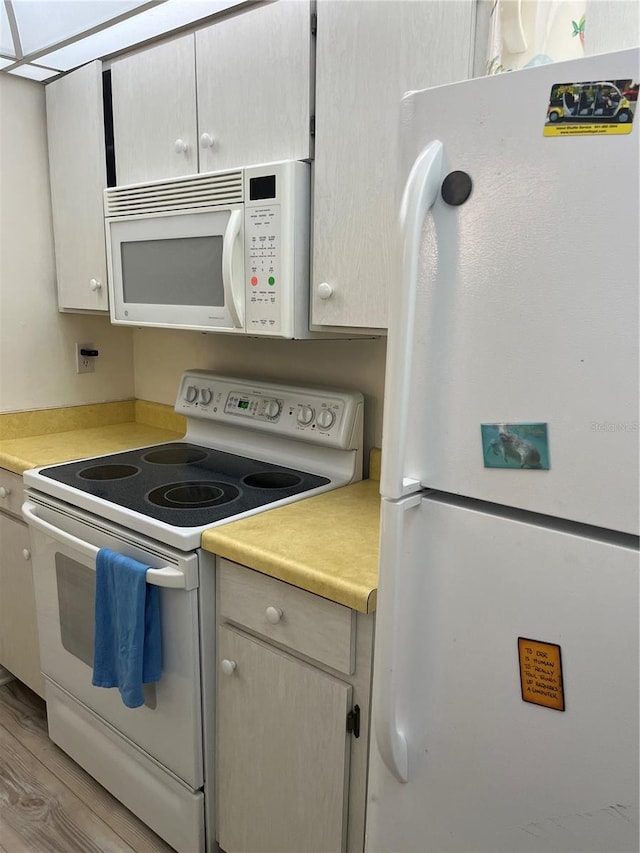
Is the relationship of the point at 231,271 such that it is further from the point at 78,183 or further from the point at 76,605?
the point at 76,605

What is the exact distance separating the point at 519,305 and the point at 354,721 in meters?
0.91

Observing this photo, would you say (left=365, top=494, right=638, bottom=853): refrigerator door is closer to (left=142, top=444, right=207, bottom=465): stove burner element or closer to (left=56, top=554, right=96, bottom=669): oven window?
(left=56, top=554, right=96, bottom=669): oven window

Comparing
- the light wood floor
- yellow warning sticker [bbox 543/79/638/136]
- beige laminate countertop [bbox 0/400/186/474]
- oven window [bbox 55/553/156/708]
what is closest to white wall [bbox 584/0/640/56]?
yellow warning sticker [bbox 543/79/638/136]

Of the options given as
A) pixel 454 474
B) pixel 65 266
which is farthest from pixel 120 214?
pixel 454 474

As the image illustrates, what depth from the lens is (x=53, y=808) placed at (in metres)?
1.88

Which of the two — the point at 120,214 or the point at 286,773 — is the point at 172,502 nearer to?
the point at 286,773

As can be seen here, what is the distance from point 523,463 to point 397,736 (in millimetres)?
491

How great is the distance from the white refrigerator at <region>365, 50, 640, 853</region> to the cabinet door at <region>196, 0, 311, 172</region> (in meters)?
0.76

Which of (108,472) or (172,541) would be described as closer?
(172,541)

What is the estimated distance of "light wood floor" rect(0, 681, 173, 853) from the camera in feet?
5.80

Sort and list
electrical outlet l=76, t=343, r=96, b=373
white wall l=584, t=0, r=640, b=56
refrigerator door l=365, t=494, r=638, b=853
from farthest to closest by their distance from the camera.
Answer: electrical outlet l=76, t=343, r=96, b=373 < white wall l=584, t=0, r=640, b=56 < refrigerator door l=365, t=494, r=638, b=853

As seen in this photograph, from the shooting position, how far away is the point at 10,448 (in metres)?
2.22

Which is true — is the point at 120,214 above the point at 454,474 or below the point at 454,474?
above

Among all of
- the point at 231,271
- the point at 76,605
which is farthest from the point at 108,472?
the point at 231,271
